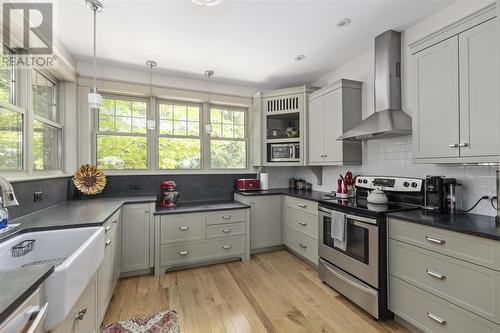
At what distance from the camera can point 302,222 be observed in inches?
121

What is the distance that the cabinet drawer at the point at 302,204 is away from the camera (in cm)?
287

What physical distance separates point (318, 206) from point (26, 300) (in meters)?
2.44

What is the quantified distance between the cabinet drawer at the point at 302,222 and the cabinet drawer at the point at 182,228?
1247mm

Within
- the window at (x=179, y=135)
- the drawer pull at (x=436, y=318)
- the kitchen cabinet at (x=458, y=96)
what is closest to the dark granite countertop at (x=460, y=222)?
the kitchen cabinet at (x=458, y=96)

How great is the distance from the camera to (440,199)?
1.91 m

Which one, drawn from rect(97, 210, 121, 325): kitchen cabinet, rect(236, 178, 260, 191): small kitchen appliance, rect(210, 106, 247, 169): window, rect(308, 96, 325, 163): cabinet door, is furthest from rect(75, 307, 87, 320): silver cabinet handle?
rect(308, 96, 325, 163): cabinet door

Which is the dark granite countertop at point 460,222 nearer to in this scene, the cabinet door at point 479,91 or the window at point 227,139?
the cabinet door at point 479,91

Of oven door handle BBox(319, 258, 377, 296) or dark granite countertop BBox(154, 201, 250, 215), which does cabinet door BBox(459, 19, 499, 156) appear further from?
dark granite countertop BBox(154, 201, 250, 215)

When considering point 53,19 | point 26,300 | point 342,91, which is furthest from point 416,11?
point 53,19

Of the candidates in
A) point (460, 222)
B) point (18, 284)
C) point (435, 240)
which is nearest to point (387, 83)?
point (460, 222)

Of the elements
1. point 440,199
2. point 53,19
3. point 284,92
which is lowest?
point 440,199

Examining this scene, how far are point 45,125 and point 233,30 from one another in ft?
7.46

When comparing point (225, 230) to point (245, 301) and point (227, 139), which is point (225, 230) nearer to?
point (245, 301)

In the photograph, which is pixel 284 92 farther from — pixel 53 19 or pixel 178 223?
pixel 53 19
